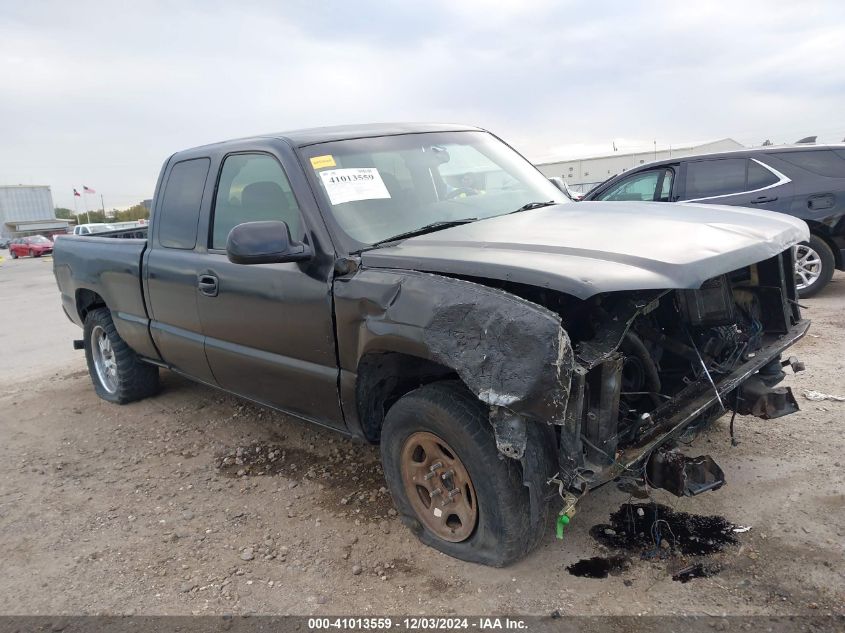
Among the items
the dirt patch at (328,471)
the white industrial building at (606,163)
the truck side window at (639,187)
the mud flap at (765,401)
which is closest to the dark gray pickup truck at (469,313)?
the mud flap at (765,401)

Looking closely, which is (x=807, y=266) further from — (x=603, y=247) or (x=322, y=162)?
(x=322, y=162)

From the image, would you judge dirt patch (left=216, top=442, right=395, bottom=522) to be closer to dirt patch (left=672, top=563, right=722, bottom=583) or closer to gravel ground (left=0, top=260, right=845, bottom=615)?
gravel ground (left=0, top=260, right=845, bottom=615)

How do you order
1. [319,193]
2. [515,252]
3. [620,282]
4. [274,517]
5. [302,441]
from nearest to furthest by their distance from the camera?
[620,282]
[515,252]
[319,193]
[274,517]
[302,441]

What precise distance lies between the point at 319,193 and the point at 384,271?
66cm

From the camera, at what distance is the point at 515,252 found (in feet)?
8.32

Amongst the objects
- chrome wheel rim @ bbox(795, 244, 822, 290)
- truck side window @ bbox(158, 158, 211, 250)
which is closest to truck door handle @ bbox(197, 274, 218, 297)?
truck side window @ bbox(158, 158, 211, 250)

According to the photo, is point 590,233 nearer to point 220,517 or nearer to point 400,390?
point 400,390

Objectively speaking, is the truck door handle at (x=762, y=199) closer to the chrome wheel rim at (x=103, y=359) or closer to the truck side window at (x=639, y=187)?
the truck side window at (x=639, y=187)

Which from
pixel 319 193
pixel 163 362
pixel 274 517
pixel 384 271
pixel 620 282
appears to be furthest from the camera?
pixel 163 362

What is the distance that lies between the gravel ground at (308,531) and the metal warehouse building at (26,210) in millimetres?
68265

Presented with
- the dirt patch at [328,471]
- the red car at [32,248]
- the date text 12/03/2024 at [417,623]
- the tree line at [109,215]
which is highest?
the tree line at [109,215]

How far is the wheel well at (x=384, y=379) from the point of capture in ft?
9.34

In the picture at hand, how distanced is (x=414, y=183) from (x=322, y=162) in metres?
0.50

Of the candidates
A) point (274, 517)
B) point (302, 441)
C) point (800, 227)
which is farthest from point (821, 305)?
point (274, 517)
